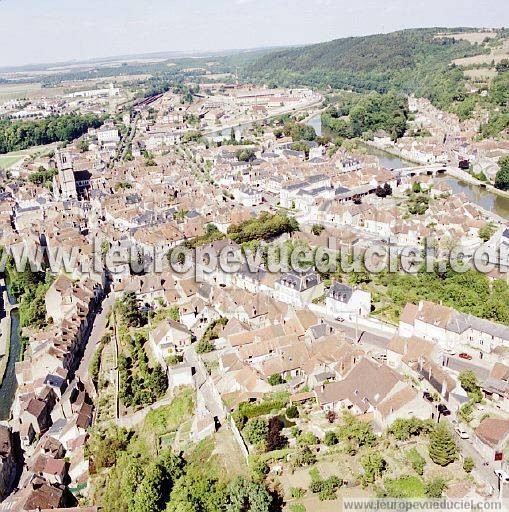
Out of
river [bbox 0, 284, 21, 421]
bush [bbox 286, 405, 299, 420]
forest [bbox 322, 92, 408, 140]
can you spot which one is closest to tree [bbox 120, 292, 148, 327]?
river [bbox 0, 284, 21, 421]

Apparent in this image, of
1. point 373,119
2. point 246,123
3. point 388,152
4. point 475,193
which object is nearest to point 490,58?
point 373,119

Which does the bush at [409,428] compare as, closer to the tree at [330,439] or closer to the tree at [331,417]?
the tree at [330,439]

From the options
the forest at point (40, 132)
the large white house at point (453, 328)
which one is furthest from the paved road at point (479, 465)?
the forest at point (40, 132)

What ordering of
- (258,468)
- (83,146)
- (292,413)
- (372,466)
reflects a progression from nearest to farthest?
(372,466)
(258,468)
(292,413)
(83,146)

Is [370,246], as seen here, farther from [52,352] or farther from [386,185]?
[52,352]

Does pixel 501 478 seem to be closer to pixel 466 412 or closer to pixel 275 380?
pixel 466 412

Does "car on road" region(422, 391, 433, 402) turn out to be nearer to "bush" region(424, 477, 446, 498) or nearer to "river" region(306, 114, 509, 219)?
"bush" region(424, 477, 446, 498)

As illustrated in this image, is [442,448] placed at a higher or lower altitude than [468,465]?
higher
